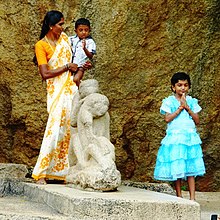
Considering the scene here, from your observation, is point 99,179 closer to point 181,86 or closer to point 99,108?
point 99,108

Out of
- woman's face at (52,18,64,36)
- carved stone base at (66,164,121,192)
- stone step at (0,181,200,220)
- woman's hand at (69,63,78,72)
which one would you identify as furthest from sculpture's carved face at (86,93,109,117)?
woman's face at (52,18,64,36)

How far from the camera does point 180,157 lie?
6.62 m

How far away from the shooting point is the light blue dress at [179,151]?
21.7 ft

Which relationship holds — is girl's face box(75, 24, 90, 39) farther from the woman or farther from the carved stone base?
the carved stone base

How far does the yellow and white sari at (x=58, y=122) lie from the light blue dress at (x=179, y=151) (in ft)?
3.29

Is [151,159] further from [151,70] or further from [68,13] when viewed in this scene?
[68,13]

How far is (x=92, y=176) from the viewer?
5.64m

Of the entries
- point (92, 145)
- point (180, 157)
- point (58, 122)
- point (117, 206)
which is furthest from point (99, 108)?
point (117, 206)

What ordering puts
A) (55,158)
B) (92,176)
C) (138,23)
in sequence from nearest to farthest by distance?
(92,176), (55,158), (138,23)

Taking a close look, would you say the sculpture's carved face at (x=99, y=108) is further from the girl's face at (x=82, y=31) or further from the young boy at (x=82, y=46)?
the girl's face at (x=82, y=31)

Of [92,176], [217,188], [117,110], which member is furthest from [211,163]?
[92,176]

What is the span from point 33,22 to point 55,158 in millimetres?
4076

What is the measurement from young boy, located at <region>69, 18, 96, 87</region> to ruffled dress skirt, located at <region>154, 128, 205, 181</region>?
123cm

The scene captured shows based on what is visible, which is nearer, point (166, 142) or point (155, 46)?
point (166, 142)
